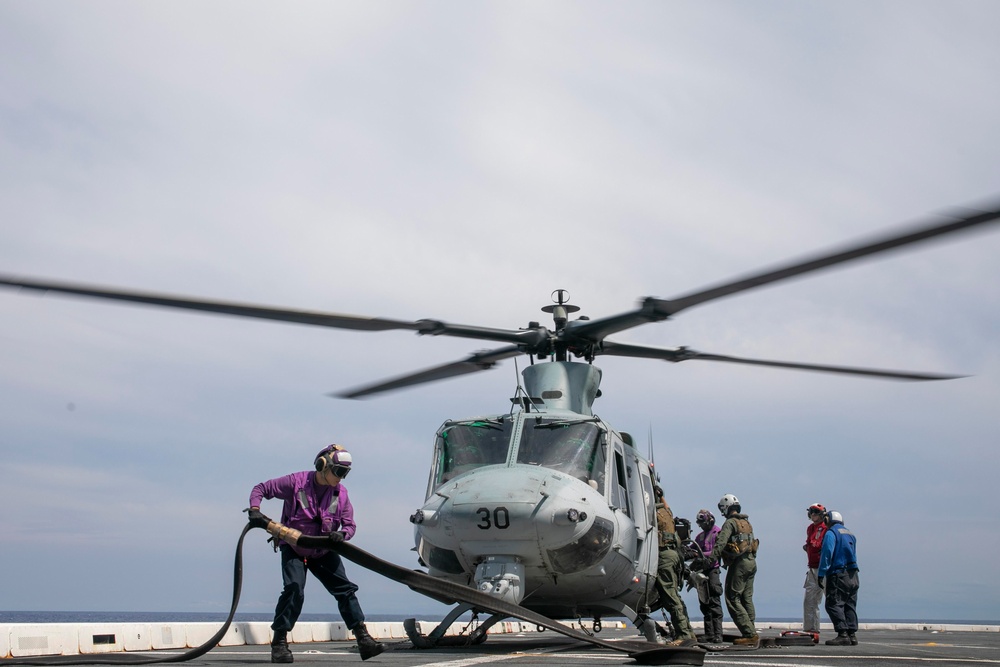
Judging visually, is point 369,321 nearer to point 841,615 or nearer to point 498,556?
point 498,556

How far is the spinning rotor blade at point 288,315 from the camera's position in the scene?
8.20 m

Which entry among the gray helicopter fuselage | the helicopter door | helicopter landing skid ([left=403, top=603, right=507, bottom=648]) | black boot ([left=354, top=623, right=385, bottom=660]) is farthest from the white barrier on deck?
black boot ([left=354, top=623, right=385, bottom=660])

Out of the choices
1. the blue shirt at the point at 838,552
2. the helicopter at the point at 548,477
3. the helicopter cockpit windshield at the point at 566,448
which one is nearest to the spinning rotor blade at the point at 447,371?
the helicopter at the point at 548,477

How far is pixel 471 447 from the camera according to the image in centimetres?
1134

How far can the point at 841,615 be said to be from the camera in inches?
522

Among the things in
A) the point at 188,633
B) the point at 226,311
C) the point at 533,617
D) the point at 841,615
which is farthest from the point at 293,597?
the point at 841,615

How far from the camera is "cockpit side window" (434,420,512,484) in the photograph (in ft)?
36.5

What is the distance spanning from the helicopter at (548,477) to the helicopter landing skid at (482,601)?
7.16ft

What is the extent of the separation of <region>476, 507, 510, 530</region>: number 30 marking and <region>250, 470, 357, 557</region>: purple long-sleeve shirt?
5.54ft

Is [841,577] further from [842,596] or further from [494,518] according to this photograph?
[494,518]

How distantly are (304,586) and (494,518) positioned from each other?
7.18 ft

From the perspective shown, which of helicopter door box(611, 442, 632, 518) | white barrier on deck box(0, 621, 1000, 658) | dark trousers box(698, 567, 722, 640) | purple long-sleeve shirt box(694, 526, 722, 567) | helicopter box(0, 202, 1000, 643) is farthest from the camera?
purple long-sleeve shirt box(694, 526, 722, 567)

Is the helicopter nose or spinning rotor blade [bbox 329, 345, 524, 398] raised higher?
spinning rotor blade [bbox 329, 345, 524, 398]

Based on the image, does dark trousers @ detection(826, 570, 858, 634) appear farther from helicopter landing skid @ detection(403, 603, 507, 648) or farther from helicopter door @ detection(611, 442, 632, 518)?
helicopter landing skid @ detection(403, 603, 507, 648)
